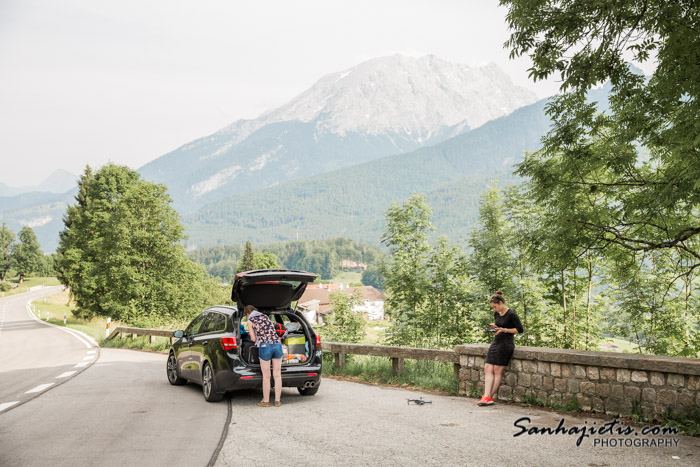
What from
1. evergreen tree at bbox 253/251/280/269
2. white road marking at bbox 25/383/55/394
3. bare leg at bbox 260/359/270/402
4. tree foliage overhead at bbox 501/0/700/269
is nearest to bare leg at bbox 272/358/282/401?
bare leg at bbox 260/359/270/402

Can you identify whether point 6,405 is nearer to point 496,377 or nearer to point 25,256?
point 496,377

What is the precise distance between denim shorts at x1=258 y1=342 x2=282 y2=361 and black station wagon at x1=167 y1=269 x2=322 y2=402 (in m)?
0.34

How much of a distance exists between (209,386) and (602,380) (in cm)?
583

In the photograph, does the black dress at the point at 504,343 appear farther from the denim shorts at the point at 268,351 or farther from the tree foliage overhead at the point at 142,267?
the tree foliage overhead at the point at 142,267

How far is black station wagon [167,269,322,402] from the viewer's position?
9.04 metres

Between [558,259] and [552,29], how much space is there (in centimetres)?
415

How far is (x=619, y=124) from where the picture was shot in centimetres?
1026

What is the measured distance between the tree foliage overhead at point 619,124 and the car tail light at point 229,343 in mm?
6063

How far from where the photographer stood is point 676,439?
630cm

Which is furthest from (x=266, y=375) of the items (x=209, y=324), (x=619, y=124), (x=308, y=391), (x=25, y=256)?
(x=25, y=256)

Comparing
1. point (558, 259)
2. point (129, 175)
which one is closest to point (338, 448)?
point (558, 259)

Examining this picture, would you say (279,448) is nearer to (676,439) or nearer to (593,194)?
(676,439)

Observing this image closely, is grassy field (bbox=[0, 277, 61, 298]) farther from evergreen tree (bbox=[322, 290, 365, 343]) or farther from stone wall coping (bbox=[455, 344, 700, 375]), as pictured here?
stone wall coping (bbox=[455, 344, 700, 375])

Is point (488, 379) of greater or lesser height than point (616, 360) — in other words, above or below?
below
